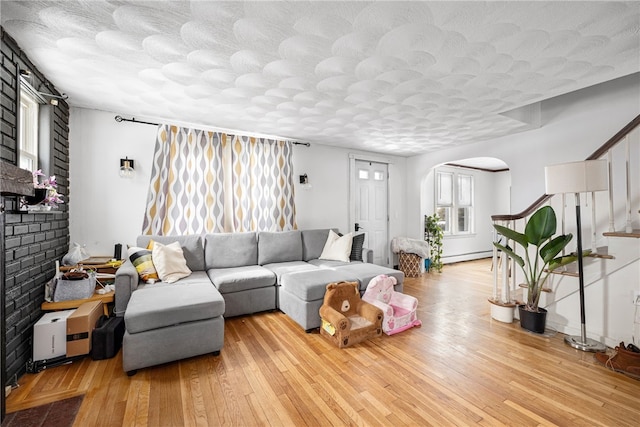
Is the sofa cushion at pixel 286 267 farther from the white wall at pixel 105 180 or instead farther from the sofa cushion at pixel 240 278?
the white wall at pixel 105 180

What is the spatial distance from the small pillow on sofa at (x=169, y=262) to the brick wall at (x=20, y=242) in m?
0.89

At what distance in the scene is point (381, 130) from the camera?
3.99 meters

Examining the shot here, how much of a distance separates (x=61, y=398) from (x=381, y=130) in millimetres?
4212

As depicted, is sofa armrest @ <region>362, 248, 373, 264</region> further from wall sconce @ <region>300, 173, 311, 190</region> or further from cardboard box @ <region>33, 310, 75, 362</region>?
cardboard box @ <region>33, 310, 75, 362</region>

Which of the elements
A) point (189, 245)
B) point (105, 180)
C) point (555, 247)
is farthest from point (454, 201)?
point (105, 180)

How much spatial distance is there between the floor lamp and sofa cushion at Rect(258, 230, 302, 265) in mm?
3097

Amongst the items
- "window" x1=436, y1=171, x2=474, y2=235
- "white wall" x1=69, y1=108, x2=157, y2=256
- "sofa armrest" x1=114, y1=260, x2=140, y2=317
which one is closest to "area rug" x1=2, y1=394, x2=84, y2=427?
"sofa armrest" x1=114, y1=260, x2=140, y2=317

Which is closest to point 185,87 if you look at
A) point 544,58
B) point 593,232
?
point 544,58

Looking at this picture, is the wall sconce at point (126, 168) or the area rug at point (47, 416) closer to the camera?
the area rug at point (47, 416)

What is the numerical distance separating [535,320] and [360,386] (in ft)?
6.88

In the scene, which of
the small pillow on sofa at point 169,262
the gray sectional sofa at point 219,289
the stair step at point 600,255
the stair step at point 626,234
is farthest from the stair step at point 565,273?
the small pillow on sofa at point 169,262

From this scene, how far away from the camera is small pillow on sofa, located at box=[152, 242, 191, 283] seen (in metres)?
2.96

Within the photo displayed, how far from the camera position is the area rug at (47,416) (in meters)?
1.58

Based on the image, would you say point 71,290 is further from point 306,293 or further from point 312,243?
point 312,243
